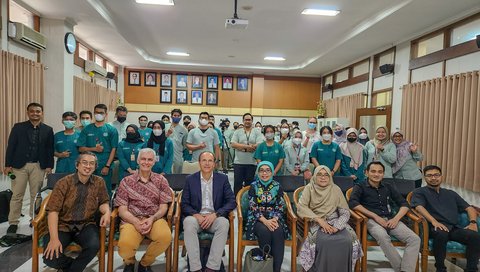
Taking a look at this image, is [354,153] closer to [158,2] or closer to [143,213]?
[143,213]

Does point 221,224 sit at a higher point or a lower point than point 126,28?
lower

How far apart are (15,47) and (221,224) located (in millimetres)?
4550

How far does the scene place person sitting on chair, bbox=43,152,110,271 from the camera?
8.85 feet

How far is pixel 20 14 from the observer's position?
215 inches

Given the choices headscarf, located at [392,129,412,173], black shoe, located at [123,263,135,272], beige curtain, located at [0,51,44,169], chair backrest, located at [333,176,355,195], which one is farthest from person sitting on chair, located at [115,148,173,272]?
headscarf, located at [392,129,412,173]

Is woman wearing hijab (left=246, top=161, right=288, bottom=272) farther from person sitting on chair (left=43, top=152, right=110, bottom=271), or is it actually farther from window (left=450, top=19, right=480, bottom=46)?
window (left=450, top=19, right=480, bottom=46)

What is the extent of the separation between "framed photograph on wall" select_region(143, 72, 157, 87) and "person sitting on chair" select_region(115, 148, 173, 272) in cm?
933

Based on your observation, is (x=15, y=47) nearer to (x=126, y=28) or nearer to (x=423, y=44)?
(x=126, y=28)

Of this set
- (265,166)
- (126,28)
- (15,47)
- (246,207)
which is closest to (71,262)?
(246,207)

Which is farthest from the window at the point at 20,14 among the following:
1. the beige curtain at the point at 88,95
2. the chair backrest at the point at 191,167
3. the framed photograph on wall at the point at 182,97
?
the framed photograph on wall at the point at 182,97

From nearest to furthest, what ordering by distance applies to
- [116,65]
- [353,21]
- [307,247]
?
1. [307,247]
2. [353,21]
3. [116,65]

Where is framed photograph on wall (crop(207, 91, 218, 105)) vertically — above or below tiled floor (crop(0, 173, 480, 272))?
above

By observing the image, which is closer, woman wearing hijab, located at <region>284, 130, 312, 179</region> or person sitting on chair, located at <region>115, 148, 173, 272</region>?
person sitting on chair, located at <region>115, 148, 173, 272</region>

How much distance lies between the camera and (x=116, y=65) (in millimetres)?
11289
